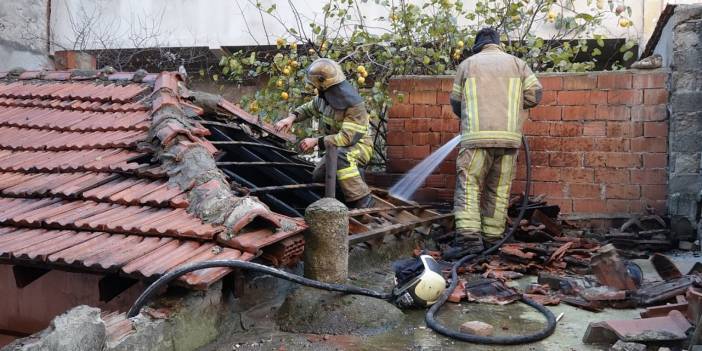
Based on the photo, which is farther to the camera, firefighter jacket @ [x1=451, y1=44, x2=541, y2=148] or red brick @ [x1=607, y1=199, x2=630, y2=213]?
red brick @ [x1=607, y1=199, x2=630, y2=213]

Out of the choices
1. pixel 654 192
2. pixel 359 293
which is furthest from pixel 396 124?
pixel 359 293

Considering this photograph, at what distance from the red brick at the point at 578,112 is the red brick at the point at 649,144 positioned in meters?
0.49

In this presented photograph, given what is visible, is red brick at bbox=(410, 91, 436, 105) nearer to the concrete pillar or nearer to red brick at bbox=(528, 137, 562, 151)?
red brick at bbox=(528, 137, 562, 151)

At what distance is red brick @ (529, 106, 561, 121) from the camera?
250 inches

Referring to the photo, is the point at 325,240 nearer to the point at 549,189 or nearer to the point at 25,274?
the point at 25,274

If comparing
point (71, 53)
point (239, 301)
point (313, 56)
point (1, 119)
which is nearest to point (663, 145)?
point (313, 56)

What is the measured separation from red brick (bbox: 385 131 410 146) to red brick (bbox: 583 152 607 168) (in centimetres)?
187

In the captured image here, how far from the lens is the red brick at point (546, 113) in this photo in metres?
6.34

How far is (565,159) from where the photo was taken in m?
6.34

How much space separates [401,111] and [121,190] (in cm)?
361

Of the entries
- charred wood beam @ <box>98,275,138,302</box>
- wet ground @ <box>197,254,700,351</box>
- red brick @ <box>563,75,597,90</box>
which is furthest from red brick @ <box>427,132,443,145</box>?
charred wood beam @ <box>98,275,138,302</box>

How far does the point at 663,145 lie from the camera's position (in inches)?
239

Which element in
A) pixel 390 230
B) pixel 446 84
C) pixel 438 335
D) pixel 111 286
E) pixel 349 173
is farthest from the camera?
pixel 446 84

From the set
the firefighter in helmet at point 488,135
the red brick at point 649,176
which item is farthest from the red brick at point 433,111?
the red brick at point 649,176
